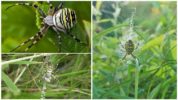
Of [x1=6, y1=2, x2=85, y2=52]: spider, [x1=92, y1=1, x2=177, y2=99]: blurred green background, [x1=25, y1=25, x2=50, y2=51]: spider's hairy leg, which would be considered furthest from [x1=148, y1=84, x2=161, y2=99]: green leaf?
[x1=25, y1=25, x2=50, y2=51]: spider's hairy leg

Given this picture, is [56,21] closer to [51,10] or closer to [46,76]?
[51,10]

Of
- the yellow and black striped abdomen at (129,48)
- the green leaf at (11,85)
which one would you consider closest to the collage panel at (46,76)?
the green leaf at (11,85)

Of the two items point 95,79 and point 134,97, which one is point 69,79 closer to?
point 95,79

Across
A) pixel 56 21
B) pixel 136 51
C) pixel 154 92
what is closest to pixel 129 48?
pixel 136 51

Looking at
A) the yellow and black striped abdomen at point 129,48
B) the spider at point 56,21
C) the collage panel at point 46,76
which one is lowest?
the collage panel at point 46,76

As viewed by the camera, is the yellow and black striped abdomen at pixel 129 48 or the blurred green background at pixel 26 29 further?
the yellow and black striped abdomen at pixel 129 48

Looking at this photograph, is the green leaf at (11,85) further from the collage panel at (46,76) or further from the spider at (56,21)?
the spider at (56,21)
